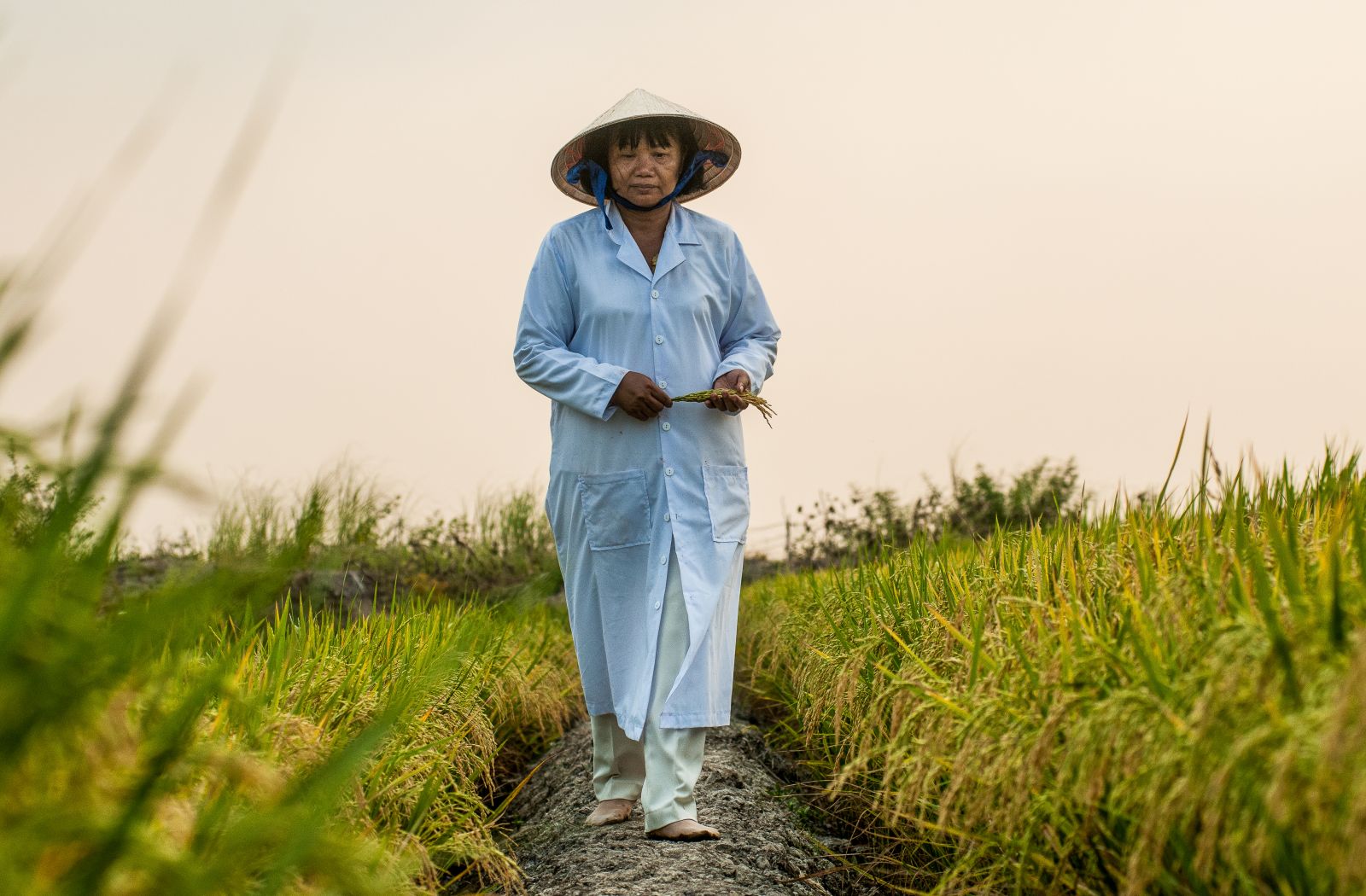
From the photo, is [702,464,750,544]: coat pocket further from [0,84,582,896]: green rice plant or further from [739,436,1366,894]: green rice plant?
[0,84,582,896]: green rice plant

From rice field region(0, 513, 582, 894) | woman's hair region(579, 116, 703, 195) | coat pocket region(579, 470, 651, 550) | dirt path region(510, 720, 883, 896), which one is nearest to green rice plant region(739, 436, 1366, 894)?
dirt path region(510, 720, 883, 896)

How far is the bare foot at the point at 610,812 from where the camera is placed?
3.93 metres

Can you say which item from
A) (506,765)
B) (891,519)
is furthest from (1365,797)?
(891,519)

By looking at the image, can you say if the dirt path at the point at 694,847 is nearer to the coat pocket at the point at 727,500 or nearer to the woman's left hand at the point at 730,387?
the coat pocket at the point at 727,500

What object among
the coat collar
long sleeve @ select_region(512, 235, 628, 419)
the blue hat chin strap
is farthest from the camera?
the blue hat chin strap

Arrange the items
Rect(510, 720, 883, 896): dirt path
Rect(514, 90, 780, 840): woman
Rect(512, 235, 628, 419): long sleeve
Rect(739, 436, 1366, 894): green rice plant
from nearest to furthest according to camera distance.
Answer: Rect(739, 436, 1366, 894): green rice plant
Rect(510, 720, 883, 896): dirt path
Rect(514, 90, 780, 840): woman
Rect(512, 235, 628, 419): long sleeve

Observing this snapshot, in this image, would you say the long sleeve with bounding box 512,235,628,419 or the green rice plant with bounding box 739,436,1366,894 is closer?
the green rice plant with bounding box 739,436,1366,894

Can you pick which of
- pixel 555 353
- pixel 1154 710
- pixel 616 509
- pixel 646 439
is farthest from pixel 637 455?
pixel 1154 710

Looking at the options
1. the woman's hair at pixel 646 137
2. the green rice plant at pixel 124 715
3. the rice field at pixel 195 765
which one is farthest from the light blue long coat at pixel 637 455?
the green rice plant at pixel 124 715

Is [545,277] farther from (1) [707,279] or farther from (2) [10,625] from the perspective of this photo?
(2) [10,625]

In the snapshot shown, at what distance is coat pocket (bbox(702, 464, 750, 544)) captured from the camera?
12.9ft

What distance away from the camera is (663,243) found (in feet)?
13.7

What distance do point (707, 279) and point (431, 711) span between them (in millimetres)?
1548

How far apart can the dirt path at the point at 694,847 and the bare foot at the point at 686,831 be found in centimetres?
4
